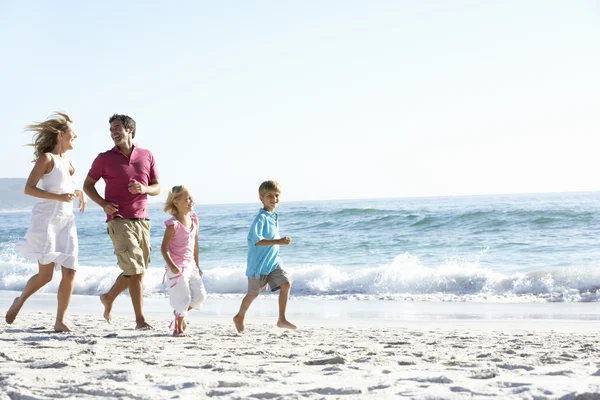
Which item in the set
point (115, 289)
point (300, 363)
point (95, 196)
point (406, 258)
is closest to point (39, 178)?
point (95, 196)

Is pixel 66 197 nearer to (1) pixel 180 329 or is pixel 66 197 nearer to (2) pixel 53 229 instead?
(2) pixel 53 229

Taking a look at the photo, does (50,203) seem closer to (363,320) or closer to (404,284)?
(363,320)

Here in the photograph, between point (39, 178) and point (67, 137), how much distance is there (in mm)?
421

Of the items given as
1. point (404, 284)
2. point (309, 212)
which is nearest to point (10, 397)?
point (404, 284)

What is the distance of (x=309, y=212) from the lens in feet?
90.4

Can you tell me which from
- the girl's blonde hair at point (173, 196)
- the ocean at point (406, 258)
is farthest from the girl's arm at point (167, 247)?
the ocean at point (406, 258)

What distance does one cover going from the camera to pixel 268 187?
564cm

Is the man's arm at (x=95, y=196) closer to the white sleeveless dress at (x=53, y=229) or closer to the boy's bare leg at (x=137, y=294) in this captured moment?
the white sleeveless dress at (x=53, y=229)

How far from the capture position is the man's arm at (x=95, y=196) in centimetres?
539

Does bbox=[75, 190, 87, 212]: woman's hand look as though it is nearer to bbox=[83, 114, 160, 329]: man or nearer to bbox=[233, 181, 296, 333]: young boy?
bbox=[83, 114, 160, 329]: man

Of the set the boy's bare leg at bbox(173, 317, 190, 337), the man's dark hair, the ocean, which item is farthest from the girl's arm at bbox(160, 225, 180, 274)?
the ocean

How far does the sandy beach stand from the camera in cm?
307

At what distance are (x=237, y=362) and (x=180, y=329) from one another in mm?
1505

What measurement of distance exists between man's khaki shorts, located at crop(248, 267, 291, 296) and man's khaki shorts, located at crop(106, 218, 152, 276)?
906 millimetres
